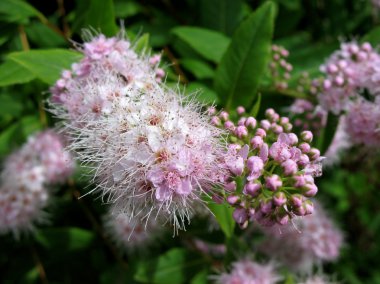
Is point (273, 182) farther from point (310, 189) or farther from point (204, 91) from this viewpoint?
point (204, 91)

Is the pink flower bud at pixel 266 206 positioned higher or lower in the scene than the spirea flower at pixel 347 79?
lower

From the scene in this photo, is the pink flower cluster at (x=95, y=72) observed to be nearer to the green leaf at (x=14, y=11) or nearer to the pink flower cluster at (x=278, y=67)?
the green leaf at (x=14, y=11)

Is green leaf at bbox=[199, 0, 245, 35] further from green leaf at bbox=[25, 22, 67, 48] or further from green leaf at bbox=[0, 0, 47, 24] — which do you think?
green leaf at bbox=[0, 0, 47, 24]

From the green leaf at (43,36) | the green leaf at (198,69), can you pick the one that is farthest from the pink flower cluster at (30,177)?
the green leaf at (198,69)

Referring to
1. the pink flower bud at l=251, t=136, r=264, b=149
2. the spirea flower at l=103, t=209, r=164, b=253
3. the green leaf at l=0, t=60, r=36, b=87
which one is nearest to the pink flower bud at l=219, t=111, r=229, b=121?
the pink flower bud at l=251, t=136, r=264, b=149

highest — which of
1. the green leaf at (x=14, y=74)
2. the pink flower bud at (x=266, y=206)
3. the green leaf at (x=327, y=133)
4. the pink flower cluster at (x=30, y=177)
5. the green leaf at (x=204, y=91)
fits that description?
the pink flower bud at (x=266, y=206)

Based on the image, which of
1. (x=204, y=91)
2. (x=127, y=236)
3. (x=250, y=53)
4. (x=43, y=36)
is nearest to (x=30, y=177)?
(x=127, y=236)

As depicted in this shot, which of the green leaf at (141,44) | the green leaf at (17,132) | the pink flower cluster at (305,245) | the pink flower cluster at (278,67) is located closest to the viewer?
the green leaf at (141,44)
